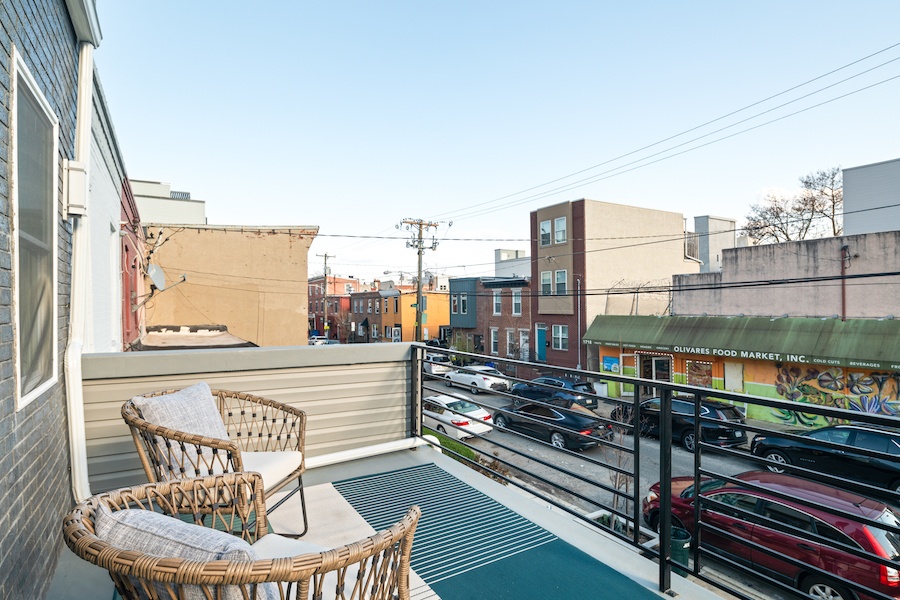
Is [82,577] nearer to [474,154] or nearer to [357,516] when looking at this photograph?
[357,516]

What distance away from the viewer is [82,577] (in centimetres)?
211

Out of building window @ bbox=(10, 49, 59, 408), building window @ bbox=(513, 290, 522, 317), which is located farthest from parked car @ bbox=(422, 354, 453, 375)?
building window @ bbox=(513, 290, 522, 317)

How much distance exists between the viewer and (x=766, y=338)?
1526cm

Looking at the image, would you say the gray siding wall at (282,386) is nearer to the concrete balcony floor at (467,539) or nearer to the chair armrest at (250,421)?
the chair armrest at (250,421)

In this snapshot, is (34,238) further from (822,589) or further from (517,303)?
(517,303)

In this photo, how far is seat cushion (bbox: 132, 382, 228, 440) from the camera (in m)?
2.24

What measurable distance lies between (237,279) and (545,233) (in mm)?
13686

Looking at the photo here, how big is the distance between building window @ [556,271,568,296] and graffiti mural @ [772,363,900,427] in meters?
8.90

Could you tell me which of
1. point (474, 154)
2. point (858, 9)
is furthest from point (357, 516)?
point (474, 154)

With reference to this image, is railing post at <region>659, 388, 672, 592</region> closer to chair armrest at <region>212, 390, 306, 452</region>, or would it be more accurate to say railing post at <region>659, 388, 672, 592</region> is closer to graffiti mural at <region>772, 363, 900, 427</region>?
chair armrest at <region>212, 390, 306, 452</region>

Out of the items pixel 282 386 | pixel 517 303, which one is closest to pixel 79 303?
pixel 282 386

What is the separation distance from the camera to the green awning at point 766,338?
1301 cm

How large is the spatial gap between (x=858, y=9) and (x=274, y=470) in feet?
51.7

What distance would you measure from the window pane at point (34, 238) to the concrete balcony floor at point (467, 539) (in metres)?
0.96
